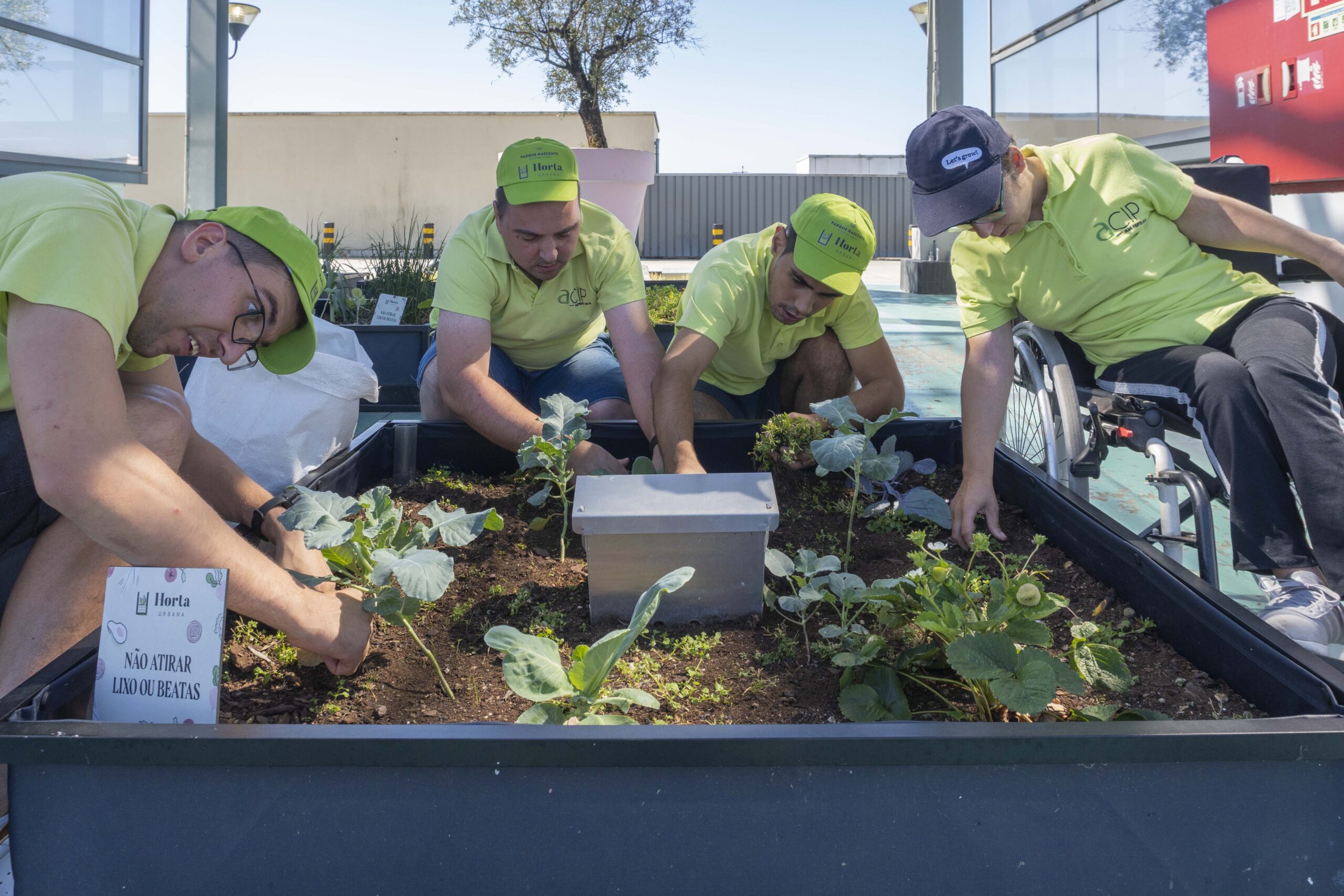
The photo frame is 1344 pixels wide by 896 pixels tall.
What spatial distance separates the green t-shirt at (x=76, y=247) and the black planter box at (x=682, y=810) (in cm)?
53

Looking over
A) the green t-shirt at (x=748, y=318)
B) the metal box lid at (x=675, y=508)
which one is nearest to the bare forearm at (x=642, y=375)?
the green t-shirt at (x=748, y=318)

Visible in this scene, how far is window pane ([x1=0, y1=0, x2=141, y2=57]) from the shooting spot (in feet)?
16.4

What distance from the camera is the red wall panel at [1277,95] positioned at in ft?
9.51

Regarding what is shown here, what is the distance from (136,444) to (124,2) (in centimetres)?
609

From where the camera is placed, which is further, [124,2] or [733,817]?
[124,2]

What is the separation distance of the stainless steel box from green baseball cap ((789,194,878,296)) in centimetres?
87

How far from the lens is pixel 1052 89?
666 centimetres

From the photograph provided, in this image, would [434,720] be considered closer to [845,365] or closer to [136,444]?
[136,444]

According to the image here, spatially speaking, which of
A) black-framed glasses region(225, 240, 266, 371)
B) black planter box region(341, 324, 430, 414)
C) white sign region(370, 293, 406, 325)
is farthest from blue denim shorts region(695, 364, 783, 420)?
white sign region(370, 293, 406, 325)

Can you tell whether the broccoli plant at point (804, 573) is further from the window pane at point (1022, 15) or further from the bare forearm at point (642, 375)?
the window pane at point (1022, 15)

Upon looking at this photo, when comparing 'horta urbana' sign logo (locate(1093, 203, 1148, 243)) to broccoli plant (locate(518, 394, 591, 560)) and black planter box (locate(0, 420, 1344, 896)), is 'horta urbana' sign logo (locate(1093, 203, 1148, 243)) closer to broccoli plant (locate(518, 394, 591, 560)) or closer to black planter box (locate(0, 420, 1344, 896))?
broccoli plant (locate(518, 394, 591, 560))

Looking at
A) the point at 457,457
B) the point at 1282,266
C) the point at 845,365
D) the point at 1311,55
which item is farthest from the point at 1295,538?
the point at 1311,55

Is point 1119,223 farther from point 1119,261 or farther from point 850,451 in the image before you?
point 850,451

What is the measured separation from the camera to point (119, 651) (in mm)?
1008
